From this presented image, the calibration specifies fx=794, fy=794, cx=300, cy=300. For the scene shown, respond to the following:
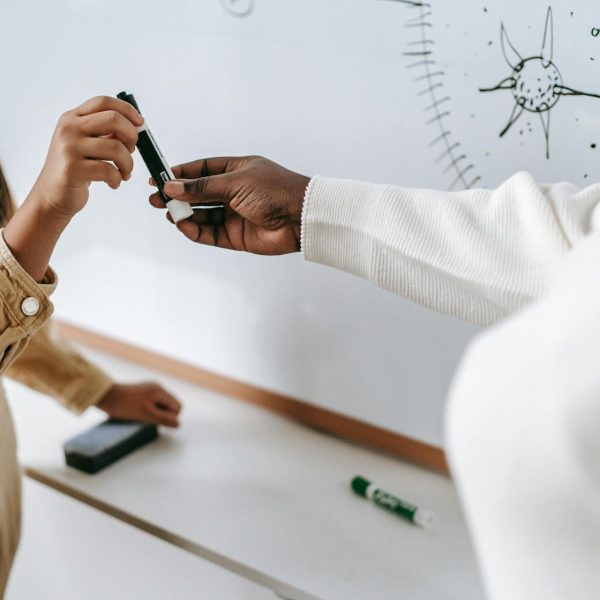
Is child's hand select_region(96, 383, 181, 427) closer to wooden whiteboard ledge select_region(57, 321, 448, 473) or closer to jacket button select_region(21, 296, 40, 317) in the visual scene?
wooden whiteboard ledge select_region(57, 321, 448, 473)

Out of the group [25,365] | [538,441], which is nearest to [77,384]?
[25,365]

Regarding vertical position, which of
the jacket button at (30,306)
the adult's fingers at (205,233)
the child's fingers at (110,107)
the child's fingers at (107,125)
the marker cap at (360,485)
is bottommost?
the marker cap at (360,485)

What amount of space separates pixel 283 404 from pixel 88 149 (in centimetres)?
43

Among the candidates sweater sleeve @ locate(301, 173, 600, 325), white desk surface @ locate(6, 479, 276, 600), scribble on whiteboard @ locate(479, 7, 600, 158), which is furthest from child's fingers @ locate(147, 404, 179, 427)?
scribble on whiteboard @ locate(479, 7, 600, 158)

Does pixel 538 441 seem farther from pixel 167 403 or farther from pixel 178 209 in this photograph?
pixel 167 403

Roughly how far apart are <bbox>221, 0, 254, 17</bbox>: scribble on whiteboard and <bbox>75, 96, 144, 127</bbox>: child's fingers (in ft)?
0.62

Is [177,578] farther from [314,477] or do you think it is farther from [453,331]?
[453,331]

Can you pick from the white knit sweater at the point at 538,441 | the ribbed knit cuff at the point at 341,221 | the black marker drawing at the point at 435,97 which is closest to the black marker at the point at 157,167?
the ribbed knit cuff at the point at 341,221

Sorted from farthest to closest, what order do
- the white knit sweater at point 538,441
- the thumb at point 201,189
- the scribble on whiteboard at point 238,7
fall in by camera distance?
the scribble on whiteboard at point 238,7 < the thumb at point 201,189 < the white knit sweater at point 538,441

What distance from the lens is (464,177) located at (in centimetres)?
68

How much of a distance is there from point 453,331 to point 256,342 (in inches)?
10.1

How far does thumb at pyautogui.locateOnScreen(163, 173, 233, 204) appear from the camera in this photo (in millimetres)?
603

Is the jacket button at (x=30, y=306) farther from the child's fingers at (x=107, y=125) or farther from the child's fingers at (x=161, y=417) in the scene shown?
the child's fingers at (x=161, y=417)

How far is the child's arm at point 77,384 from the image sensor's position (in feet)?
2.95
